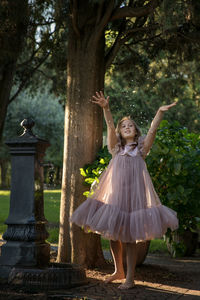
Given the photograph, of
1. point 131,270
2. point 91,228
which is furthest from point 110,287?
point 91,228

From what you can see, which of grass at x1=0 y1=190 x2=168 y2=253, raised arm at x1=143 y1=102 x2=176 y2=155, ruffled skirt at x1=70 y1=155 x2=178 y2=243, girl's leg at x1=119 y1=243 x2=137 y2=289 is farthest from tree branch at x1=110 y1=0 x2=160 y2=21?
grass at x1=0 y1=190 x2=168 y2=253

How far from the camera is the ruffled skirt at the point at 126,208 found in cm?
503

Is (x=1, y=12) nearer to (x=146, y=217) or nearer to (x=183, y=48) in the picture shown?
(x=183, y=48)

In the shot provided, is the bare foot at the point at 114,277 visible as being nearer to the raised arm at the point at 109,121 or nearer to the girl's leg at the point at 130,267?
the girl's leg at the point at 130,267

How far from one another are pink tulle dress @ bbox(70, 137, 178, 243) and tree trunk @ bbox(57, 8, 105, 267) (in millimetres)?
1226

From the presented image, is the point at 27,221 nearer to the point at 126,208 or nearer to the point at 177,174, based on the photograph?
the point at 126,208

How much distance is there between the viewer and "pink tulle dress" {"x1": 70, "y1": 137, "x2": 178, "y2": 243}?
198 inches

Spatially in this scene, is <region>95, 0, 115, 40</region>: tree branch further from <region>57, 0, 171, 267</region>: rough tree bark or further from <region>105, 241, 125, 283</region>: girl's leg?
<region>105, 241, 125, 283</region>: girl's leg

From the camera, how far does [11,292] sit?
4.67 metres

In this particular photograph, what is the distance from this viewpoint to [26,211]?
17.8 feet

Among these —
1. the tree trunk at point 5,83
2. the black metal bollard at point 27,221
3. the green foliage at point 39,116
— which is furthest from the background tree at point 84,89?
the green foliage at point 39,116

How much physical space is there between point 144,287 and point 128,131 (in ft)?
6.19

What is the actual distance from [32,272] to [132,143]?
1.92 metres

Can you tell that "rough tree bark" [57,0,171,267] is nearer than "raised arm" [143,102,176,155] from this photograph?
No
